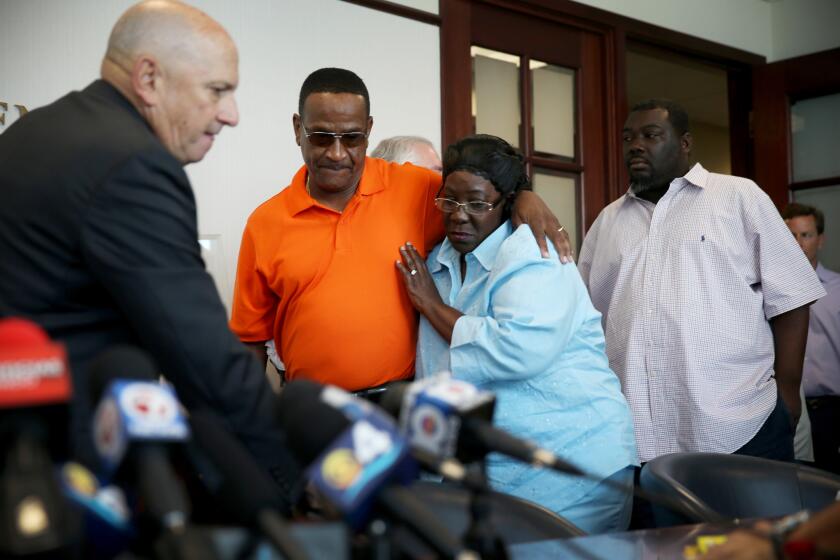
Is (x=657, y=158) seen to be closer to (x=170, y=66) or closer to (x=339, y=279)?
Answer: (x=339, y=279)

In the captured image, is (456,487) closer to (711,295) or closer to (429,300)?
(429,300)

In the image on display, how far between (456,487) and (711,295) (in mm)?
1388

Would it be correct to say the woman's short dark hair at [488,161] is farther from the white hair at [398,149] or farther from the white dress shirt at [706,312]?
the white dress shirt at [706,312]

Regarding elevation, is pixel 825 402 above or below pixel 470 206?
below

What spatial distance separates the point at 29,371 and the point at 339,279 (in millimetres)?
1557

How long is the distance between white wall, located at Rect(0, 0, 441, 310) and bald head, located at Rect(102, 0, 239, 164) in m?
1.46

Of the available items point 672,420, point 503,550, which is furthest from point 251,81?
point 503,550

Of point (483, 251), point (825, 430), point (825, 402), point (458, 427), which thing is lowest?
point (825, 430)

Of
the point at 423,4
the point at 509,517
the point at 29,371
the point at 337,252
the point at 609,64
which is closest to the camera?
the point at 29,371

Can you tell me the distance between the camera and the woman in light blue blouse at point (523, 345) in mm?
2104

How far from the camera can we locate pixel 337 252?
2322 millimetres

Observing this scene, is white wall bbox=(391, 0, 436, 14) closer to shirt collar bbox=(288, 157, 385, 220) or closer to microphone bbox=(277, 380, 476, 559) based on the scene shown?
shirt collar bbox=(288, 157, 385, 220)

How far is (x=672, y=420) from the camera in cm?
300

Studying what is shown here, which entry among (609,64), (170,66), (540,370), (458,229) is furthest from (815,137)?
(170,66)
